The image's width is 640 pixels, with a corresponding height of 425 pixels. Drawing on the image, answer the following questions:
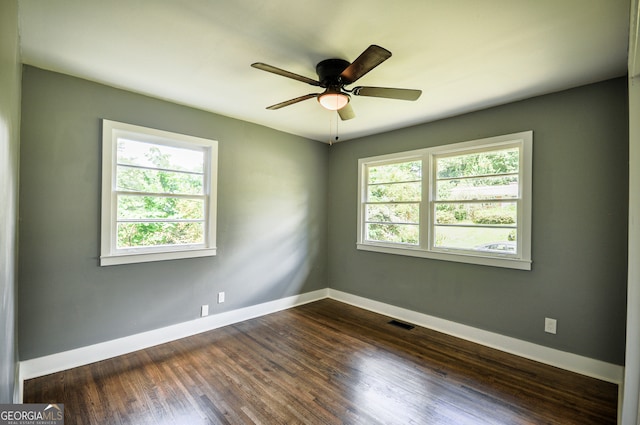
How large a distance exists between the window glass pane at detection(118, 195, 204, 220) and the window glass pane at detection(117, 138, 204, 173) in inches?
13.9

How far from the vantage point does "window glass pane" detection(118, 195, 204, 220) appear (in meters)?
2.89

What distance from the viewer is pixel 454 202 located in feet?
11.3

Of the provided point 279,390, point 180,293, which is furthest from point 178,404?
point 180,293

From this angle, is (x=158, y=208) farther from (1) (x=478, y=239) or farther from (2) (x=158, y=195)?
(1) (x=478, y=239)

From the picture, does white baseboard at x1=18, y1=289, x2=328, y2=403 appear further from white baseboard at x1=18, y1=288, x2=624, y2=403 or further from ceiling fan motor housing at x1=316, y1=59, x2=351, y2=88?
ceiling fan motor housing at x1=316, y1=59, x2=351, y2=88

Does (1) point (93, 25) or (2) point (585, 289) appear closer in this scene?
(1) point (93, 25)

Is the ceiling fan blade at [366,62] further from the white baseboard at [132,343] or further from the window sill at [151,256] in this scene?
the white baseboard at [132,343]

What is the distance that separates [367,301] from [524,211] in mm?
2362

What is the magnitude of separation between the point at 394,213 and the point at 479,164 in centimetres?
124

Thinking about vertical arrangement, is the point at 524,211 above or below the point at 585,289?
above

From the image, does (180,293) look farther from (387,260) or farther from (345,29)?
(345,29)

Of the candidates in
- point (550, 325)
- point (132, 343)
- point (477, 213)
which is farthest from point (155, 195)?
point (550, 325)

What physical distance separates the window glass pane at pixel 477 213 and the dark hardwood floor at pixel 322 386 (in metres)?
1.35

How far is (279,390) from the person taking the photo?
2.30 metres
